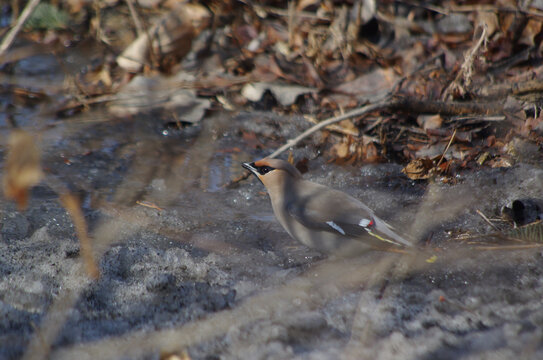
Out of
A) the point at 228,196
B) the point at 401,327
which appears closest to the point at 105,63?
the point at 228,196

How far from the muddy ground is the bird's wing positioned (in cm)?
16

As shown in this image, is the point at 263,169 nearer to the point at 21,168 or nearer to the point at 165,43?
the point at 21,168

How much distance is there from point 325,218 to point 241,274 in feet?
2.37

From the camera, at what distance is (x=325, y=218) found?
338 cm

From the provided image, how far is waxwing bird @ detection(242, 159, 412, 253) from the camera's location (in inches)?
126

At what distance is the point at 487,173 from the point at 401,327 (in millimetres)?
1774

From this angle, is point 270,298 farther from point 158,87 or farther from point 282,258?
point 158,87

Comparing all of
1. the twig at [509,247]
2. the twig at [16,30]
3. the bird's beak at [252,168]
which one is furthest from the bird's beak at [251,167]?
the twig at [16,30]

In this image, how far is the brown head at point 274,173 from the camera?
372 centimetres

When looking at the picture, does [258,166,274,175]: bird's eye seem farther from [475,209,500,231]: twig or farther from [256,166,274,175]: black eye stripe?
[475,209,500,231]: twig

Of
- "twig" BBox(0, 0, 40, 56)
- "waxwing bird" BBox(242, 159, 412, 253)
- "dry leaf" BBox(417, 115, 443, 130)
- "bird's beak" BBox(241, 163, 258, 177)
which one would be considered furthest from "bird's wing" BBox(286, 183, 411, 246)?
"twig" BBox(0, 0, 40, 56)

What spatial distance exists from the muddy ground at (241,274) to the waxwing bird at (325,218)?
0.41 ft

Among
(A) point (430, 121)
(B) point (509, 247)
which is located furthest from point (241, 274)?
(A) point (430, 121)

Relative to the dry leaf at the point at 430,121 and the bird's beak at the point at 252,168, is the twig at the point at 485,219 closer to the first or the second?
the dry leaf at the point at 430,121
